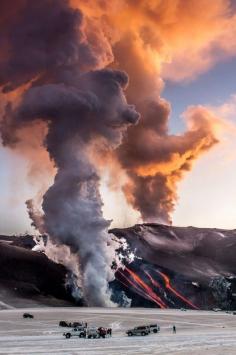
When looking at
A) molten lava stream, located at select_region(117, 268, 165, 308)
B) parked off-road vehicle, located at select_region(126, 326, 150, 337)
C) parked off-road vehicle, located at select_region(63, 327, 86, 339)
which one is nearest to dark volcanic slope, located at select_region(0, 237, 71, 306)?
molten lava stream, located at select_region(117, 268, 165, 308)

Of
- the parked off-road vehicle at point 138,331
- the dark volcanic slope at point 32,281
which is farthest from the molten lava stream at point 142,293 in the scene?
the parked off-road vehicle at point 138,331

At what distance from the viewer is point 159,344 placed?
66250mm

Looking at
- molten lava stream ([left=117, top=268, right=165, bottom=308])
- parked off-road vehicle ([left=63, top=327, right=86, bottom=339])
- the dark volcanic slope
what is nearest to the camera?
parked off-road vehicle ([left=63, top=327, right=86, bottom=339])

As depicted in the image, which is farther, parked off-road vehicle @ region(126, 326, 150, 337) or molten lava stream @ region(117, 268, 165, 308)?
molten lava stream @ region(117, 268, 165, 308)

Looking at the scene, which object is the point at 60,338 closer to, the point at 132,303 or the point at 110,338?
the point at 110,338

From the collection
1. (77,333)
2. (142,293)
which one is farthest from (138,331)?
(142,293)

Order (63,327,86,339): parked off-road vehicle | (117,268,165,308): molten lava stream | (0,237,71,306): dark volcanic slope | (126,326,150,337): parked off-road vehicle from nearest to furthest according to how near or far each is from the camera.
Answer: (63,327,86,339): parked off-road vehicle
(126,326,150,337): parked off-road vehicle
(0,237,71,306): dark volcanic slope
(117,268,165,308): molten lava stream

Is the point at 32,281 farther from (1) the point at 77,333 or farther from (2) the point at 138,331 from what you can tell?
(2) the point at 138,331

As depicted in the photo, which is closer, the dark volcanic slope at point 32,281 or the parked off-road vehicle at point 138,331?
the parked off-road vehicle at point 138,331

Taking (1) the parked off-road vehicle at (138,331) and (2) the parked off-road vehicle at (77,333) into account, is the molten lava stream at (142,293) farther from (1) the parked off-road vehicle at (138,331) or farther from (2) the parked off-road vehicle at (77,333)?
(2) the parked off-road vehicle at (77,333)

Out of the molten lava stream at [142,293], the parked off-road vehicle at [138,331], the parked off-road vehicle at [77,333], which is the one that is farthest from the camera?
the molten lava stream at [142,293]

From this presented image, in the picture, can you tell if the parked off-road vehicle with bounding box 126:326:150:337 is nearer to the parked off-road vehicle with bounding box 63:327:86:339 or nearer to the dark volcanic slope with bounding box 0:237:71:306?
the parked off-road vehicle with bounding box 63:327:86:339

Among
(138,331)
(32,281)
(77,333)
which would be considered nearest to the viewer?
(77,333)

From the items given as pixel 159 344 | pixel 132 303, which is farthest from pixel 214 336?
pixel 132 303
